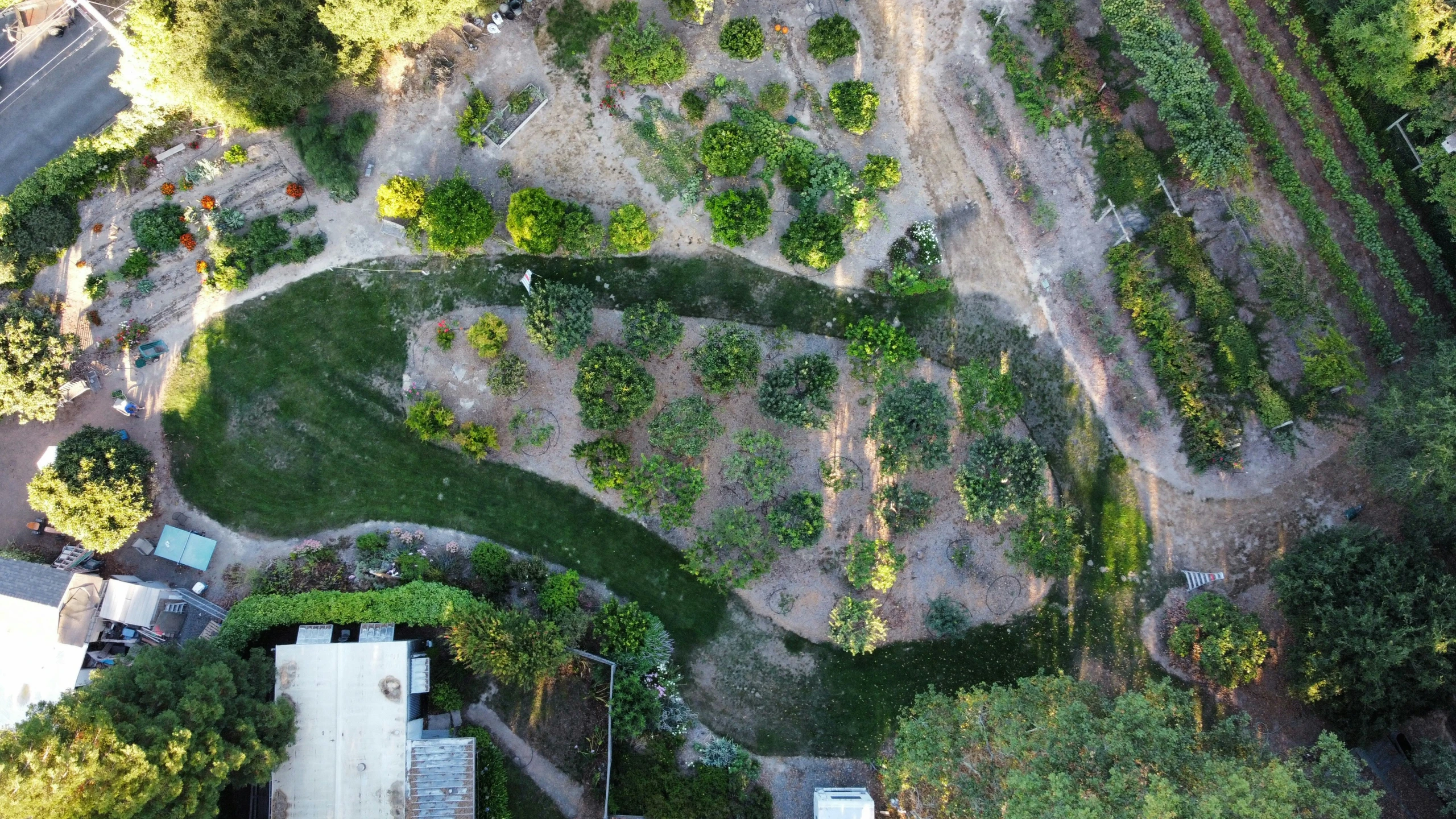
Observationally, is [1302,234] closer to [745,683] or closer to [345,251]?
[745,683]

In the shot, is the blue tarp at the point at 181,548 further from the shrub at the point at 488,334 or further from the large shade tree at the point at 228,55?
the large shade tree at the point at 228,55

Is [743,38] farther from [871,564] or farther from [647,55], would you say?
[871,564]

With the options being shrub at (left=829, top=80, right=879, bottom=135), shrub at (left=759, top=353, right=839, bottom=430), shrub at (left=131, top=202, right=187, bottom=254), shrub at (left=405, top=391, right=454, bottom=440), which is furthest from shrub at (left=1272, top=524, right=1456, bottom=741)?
shrub at (left=131, top=202, right=187, bottom=254)

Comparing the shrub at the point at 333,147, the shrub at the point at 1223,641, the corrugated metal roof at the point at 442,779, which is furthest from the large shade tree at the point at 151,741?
the shrub at the point at 1223,641

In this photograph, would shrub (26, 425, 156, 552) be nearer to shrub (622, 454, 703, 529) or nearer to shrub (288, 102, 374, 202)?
shrub (288, 102, 374, 202)

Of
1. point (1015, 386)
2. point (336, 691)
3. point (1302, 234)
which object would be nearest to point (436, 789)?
point (336, 691)
